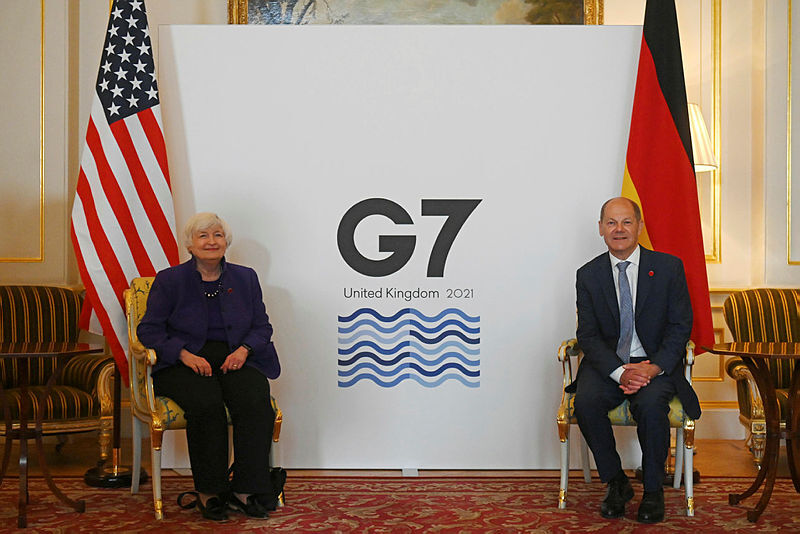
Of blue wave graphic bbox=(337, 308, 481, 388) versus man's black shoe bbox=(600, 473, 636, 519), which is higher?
blue wave graphic bbox=(337, 308, 481, 388)

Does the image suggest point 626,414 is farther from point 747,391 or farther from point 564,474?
point 747,391

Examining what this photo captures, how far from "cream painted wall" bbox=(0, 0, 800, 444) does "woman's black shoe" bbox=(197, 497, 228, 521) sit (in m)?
2.63

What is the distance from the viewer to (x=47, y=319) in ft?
18.2

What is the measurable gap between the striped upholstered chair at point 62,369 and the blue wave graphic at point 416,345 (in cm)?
149

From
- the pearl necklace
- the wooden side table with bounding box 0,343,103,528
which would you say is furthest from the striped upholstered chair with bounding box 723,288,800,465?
the wooden side table with bounding box 0,343,103,528

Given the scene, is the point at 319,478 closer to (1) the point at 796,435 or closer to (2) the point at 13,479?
(2) the point at 13,479

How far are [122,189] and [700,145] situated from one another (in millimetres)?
3740

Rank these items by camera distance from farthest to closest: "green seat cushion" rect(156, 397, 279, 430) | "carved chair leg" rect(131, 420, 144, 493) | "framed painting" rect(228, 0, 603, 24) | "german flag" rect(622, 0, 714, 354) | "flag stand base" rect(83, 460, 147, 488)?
1. "framed painting" rect(228, 0, 603, 24)
2. "german flag" rect(622, 0, 714, 354)
3. "flag stand base" rect(83, 460, 147, 488)
4. "carved chair leg" rect(131, 420, 144, 493)
5. "green seat cushion" rect(156, 397, 279, 430)

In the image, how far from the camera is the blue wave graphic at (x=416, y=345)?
505 cm

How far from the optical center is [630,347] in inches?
173

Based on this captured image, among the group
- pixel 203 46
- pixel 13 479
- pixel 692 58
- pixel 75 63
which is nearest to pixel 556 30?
pixel 692 58

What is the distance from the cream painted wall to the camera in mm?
5996

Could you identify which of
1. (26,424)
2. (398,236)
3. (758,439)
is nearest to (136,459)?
(26,424)

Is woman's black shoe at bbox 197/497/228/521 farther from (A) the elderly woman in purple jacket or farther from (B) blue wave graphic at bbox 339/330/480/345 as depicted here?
(B) blue wave graphic at bbox 339/330/480/345
